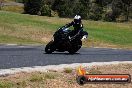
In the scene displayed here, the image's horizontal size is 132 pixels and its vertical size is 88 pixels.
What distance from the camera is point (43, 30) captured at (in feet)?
143

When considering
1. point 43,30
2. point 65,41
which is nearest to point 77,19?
point 65,41

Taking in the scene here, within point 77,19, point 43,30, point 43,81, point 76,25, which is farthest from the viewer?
point 43,30

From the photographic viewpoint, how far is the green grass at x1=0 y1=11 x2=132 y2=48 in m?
40.1

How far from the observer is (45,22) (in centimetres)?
4991

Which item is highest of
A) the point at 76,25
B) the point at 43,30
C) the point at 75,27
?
the point at 76,25

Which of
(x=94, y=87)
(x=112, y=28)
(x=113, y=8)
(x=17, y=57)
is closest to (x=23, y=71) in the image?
(x=94, y=87)

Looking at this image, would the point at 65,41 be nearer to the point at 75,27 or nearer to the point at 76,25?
the point at 75,27

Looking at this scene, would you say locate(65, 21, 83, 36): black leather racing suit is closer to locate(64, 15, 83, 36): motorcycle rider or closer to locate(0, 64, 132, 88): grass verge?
locate(64, 15, 83, 36): motorcycle rider

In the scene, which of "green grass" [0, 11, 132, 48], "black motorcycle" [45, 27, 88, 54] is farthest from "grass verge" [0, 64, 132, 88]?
"green grass" [0, 11, 132, 48]

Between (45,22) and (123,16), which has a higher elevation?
(45,22)

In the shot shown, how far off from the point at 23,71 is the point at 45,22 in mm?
36598

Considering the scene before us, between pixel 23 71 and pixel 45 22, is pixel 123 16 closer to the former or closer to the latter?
pixel 45 22

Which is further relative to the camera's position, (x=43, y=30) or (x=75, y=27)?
(x=43, y=30)

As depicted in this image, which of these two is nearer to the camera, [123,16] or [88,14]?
[88,14]
